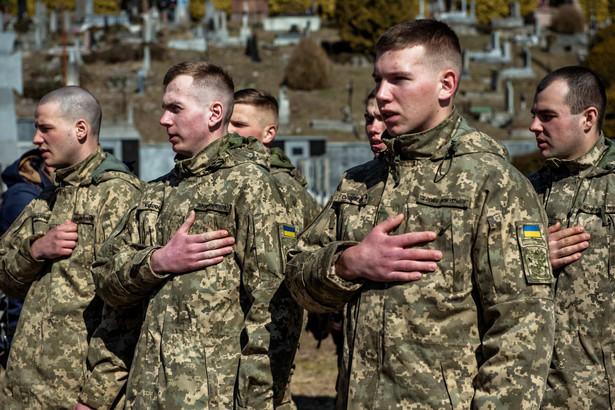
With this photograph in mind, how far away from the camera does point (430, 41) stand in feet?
9.64

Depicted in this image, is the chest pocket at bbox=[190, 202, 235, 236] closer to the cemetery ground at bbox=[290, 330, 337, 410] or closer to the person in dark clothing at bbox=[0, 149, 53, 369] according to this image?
the person in dark clothing at bbox=[0, 149, 53, 369]

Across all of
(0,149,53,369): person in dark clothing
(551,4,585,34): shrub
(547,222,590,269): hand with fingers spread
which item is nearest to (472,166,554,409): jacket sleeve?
(547,222,590,269): hand with fingers spread

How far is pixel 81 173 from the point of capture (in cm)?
461

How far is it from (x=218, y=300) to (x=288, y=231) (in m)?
0.41

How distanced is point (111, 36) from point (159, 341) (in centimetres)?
6231

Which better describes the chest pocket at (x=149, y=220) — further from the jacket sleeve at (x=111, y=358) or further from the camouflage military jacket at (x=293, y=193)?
the camouflage military jacket at (x=293, y=193)

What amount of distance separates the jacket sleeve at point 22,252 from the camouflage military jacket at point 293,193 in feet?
4.31

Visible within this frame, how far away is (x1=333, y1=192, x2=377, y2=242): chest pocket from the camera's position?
303 centimetres

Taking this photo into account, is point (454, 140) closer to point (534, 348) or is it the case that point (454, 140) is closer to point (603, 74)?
point (534, 348)

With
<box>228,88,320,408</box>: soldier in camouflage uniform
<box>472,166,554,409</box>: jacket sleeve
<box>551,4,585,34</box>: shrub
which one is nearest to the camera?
<box>472,166,554,409</box>: jacket sleeve

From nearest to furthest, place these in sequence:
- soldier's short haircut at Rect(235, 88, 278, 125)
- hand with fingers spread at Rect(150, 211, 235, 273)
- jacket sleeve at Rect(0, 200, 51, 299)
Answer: hand with fingers spread at Rect(150, 211, 235, 273) < jacket sleeve at Rect(0, 200, 51, 299) < soldier's short haircut at Rect(235, 88, 278, 125)

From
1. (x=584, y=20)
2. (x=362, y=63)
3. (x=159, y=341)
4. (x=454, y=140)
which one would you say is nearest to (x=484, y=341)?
(x=454, y=140)

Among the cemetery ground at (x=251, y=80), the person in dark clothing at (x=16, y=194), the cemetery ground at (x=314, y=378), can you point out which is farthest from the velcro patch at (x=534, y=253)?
the cemetery ground at (x=251, y=80)

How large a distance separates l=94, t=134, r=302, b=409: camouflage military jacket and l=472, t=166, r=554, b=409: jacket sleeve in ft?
3.15
